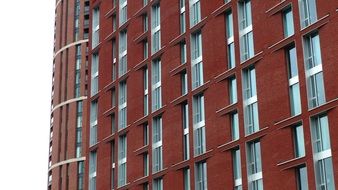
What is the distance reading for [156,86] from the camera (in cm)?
4734

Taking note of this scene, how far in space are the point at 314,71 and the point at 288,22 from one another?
3.63m

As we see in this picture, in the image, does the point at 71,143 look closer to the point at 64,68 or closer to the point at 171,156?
the point at 64,68

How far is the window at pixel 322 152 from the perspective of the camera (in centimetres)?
3253

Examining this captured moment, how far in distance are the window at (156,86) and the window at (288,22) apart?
40.1 feet

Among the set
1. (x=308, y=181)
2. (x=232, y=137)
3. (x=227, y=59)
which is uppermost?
(x=227, y=59)

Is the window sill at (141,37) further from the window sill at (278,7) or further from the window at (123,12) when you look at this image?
the window sill at (278,7)

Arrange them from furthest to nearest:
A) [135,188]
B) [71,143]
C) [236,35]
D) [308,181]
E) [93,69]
Answer: [71,143] → [93,69] → [135,188] → [236,35] → [308,181]

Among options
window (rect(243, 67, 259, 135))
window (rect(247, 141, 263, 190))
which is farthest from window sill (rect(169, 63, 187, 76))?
window (rect(247, 141, 263, 190))

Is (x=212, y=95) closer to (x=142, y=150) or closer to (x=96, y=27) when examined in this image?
(x=142, y=150)

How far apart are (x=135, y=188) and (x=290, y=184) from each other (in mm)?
15383

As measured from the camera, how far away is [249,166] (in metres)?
37.2

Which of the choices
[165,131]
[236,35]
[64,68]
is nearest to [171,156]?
[165,131]

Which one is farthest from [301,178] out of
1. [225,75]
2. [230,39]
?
[230,39]

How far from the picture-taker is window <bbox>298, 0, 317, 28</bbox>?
1388 inches
